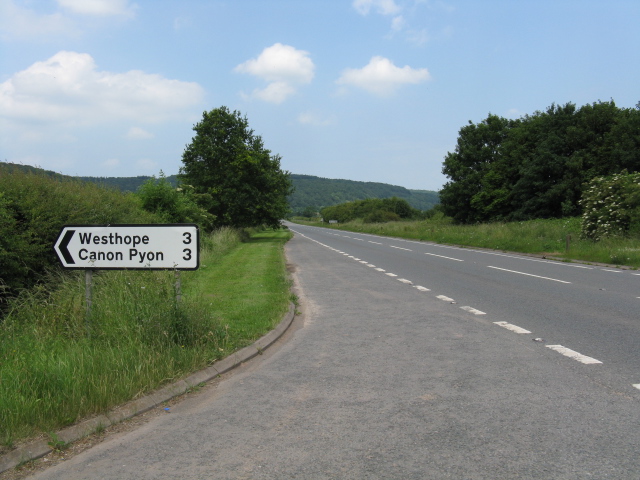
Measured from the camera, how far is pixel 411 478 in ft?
11.3

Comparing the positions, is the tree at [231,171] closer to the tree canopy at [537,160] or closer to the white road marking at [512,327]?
the tree canopy at [537,160]

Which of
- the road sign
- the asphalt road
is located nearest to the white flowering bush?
the asphalt road

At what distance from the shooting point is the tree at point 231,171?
132 feet

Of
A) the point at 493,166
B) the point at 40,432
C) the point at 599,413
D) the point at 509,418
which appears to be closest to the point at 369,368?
the point at 509,418

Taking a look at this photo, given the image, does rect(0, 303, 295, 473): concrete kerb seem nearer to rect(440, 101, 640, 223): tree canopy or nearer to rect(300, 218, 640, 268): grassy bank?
rect(300, 218, 640, 268): grassy bank

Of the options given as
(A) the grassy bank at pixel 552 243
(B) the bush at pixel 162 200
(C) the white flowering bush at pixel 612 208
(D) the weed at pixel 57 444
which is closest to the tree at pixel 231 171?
(A) the grassy bank at pixel 552 243

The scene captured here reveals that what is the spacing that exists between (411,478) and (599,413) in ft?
6.48

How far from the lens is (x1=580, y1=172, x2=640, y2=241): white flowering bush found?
1000 inches

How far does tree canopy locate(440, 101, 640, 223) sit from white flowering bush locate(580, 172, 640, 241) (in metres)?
12.8

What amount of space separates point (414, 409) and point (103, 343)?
3.65 m

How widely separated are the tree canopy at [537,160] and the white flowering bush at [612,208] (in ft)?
42.1

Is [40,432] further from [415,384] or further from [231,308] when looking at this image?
[231,308]

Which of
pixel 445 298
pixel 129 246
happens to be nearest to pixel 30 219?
pixel 129 246

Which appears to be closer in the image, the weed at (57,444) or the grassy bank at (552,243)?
the weed at (57,444)
